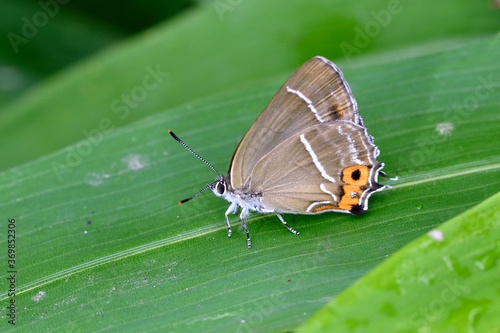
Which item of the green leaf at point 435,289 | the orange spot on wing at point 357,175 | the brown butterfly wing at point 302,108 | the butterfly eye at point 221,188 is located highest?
the brown butterfly wing at point 302,108

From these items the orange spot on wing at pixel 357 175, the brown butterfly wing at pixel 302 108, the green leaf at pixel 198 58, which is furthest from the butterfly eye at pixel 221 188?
the green leaf at pixel 198 58

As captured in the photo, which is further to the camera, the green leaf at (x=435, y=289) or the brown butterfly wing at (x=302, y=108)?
the brown butterfly wing at (x=302, y=108)

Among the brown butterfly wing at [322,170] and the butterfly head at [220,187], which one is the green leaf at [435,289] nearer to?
the brown butterfly wing at [322,170]

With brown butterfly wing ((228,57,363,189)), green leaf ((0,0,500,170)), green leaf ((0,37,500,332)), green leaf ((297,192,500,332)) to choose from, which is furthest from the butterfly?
green leaf ((0,0,500,170))

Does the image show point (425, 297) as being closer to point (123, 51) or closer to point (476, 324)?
point (476, 324)

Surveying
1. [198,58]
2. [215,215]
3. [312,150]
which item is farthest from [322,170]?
[198,58]

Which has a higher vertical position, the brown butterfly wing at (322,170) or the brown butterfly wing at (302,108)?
the brown butterfly wing at (302,108)

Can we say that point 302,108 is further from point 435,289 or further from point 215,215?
point 435,289

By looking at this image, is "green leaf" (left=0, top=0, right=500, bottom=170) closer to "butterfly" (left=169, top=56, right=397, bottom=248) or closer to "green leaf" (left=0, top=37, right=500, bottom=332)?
"green leaf" (left=0, top=37, right=500, bottom=332)
